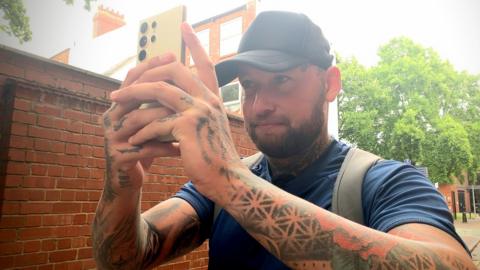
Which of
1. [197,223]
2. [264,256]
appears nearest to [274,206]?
[264,256]

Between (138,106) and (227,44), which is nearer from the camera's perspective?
(138,106)

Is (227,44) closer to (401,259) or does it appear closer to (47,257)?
(47,257)

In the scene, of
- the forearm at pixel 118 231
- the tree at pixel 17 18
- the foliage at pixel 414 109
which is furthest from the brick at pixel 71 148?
the foliage at pixel 414 109

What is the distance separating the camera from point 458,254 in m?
0.96

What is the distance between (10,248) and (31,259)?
0.22 metres

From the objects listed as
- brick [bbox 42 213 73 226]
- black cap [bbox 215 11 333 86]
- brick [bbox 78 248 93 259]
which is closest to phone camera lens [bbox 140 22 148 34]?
black cap [bbox 215 11 333 86]

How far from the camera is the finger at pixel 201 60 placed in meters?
1.07

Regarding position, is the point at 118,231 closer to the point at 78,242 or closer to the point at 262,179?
the point at 262,179

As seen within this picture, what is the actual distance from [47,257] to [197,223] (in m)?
2.40

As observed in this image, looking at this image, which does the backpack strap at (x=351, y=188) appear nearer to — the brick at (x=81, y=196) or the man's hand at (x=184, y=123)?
the man's hand at (x=184, y=123)

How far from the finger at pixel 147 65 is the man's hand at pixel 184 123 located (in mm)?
18

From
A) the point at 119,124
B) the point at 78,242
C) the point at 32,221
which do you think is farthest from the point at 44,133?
the point at 119,124

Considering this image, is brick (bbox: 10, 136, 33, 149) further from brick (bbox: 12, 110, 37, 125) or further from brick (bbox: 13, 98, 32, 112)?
brick (bbox: 13, 98, 32, 112)

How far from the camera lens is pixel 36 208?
322 cm
